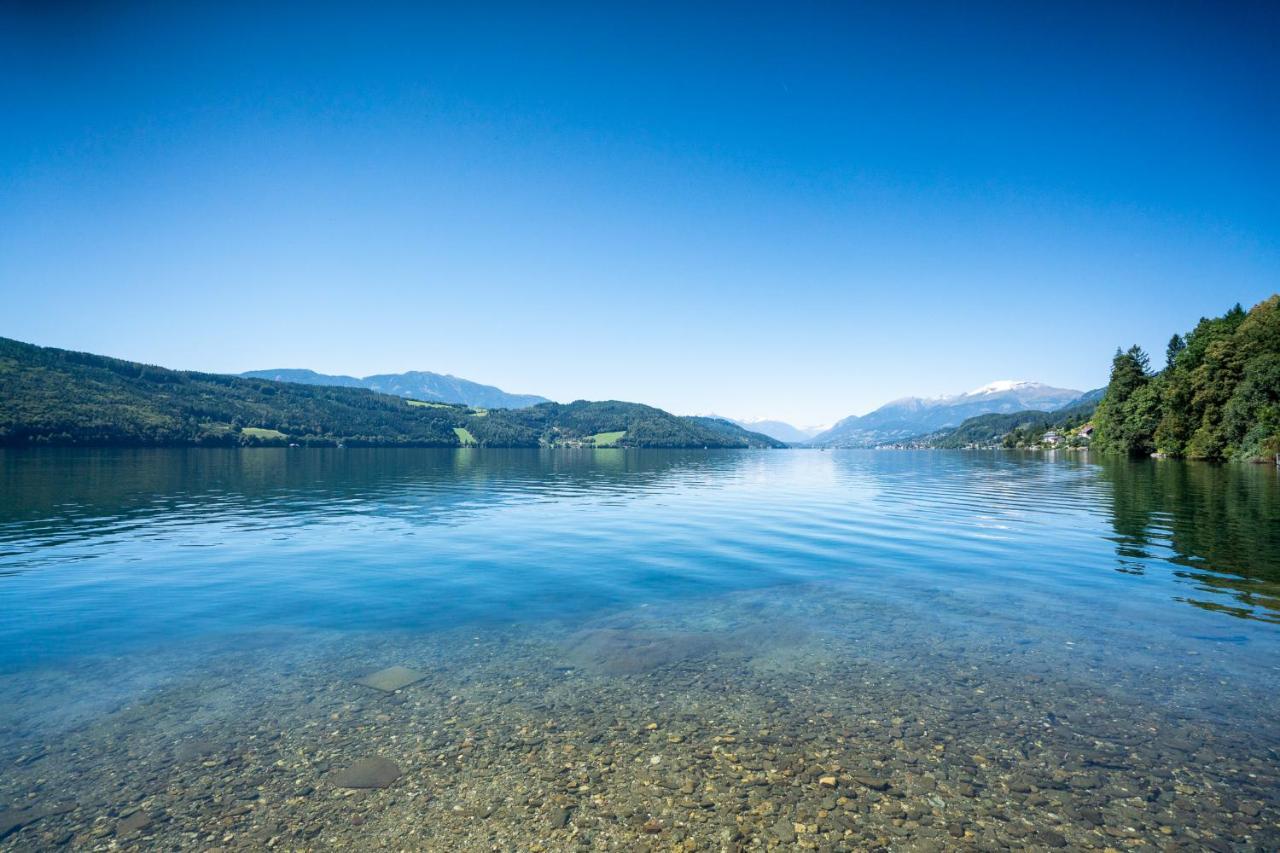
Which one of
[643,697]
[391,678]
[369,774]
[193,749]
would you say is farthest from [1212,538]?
[193,749]

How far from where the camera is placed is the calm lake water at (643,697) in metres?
8.09

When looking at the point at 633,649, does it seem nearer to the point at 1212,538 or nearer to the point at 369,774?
the point at 369,774

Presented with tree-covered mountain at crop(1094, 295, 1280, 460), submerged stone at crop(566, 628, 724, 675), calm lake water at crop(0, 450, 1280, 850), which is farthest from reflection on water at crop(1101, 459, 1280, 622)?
tree-covered mountain at crop(1094, 295, 1280, 460)

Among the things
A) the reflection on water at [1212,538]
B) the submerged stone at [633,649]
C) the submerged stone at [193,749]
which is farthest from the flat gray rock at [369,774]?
the reflection on water at [1212,538]

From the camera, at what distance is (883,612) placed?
17.9 m

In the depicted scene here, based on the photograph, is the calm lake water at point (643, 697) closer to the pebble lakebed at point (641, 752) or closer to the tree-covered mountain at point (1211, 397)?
the pebble lakebed at point (641, 752)

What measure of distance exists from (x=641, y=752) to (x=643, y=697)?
217cm

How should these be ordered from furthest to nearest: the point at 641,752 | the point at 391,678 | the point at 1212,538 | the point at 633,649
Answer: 1. the point at 1212,538
2. the point at 633,649
3. the point at 391,678
4. the point at 641,752

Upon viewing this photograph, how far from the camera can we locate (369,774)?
923 cm

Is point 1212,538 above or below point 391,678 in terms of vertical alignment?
above

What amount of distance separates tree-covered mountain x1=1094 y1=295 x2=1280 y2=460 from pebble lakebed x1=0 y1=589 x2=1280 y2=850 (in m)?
116

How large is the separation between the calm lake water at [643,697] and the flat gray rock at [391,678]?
0.86 feet

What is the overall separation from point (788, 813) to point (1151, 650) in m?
12.1

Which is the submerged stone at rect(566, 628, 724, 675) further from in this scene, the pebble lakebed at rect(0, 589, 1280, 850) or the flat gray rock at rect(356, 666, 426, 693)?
the flat gray rock at rect(356, 666, 426, 693)
